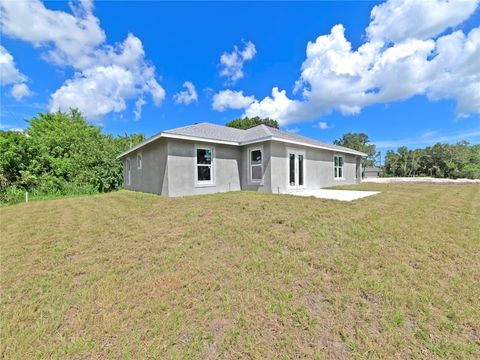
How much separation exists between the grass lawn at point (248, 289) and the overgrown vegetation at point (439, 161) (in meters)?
51.9

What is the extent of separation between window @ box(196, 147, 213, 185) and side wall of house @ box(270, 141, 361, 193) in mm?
2954

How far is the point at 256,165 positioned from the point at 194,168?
3.11 metres

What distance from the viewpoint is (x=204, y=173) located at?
10.3 meters

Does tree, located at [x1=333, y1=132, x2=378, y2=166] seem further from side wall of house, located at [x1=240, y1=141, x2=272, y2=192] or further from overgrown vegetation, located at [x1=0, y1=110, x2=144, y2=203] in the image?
overgrown vegetation, located at [x1=0, y1=110, x2=144, y2=203]

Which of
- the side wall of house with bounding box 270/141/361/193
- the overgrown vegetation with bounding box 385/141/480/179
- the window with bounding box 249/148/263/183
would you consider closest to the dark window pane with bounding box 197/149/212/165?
the window with bounding box 249/148/263/183

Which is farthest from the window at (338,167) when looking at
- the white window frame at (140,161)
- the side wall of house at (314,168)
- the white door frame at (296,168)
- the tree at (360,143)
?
the tree at (360,143)

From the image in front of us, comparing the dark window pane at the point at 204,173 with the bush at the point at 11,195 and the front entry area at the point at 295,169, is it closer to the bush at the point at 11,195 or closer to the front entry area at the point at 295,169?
the front entry area at the point at 295,169

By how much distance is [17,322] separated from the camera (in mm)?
2613

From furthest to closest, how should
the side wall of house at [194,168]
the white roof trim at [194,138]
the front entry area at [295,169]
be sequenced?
the front entry area at [295,169] → the side wall of house at [194,168] → the white roof trim at [194,138]

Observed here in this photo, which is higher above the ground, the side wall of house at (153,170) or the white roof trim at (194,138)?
the white roof trim at (194,138)

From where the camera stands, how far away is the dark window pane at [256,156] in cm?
1084

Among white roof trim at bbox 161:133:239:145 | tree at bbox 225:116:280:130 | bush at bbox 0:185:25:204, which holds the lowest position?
bush at bbox 0:185:25:204

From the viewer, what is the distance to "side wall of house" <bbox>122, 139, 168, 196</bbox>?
971 centimetres

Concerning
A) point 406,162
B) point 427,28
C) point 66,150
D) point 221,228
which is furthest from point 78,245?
point 406,162
